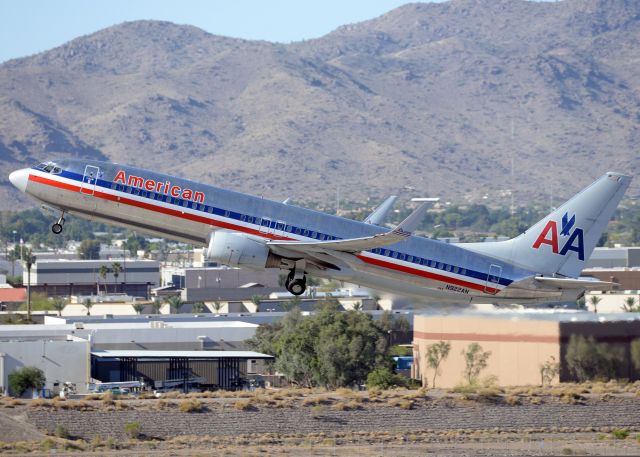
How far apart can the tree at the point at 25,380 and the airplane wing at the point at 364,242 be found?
3053 centimetres

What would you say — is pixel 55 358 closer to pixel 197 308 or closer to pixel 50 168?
pixel 50 168

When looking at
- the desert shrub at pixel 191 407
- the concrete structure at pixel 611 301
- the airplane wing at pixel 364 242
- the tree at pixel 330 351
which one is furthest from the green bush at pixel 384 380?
the concrete structure at pixel 611 301

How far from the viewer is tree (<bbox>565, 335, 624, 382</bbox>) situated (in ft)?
242

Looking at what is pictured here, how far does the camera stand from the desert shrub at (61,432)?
7069 centimetres

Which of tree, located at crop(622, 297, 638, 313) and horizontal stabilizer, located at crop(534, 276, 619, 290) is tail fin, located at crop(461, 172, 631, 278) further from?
tree, located at crop(622, 297, 638, 313)

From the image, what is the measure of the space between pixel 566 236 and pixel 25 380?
122 ft

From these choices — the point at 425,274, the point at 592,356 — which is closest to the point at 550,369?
the point at 592,356

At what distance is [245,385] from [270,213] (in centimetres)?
3491

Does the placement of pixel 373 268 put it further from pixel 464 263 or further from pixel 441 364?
pixel 441 364

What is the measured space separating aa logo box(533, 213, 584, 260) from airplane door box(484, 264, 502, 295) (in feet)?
9.45

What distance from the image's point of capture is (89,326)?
11675 cm

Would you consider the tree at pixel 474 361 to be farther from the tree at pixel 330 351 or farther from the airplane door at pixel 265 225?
the tree at pixel 330 351

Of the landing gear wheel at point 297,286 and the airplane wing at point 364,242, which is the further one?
the landing gear wheel at point 297,286

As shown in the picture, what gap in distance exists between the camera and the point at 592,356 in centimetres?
7444
